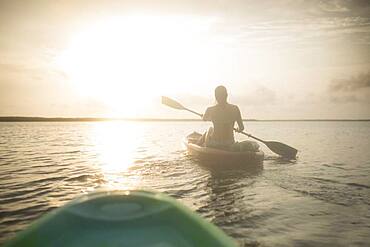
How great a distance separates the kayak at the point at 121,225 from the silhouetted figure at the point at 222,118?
306 inches

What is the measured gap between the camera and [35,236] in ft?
7.59

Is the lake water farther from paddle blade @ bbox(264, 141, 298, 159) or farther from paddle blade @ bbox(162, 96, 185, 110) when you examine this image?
paddle blade @ bbox(162, 96, 185, 110)

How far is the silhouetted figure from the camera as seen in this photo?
34.2ft

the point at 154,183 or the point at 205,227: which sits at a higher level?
the point at 205,227

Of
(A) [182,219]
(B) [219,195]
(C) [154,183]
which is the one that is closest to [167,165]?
(C) [154,183]

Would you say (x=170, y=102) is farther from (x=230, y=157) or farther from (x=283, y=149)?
(x=230, y=157)

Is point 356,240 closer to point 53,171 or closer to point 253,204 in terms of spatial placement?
point 253,204

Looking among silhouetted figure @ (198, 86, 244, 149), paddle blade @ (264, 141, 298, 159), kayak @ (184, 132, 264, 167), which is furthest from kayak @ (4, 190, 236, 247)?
paddle blade @ (264, 141, 298, 159)

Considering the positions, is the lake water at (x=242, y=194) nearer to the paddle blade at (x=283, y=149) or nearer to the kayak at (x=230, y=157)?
the kayak at (x=230, y=157)

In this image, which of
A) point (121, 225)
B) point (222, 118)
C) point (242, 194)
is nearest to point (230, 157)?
point (222, 118)

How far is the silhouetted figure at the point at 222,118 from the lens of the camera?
34.2 feet

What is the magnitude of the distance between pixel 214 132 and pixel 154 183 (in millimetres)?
3410

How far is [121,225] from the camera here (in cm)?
241

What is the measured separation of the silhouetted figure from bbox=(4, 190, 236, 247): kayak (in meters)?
7.78
